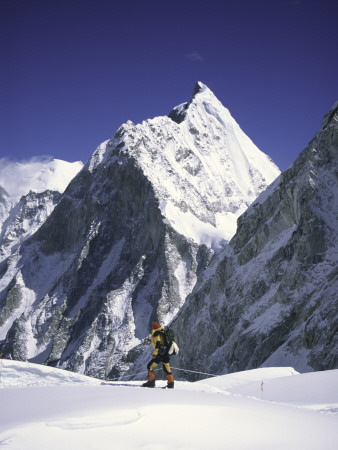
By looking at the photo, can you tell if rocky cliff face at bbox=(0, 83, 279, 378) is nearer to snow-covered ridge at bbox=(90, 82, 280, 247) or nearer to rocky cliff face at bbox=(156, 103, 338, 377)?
snow-covered ridge at bbox=(90, 82, 280, 247)

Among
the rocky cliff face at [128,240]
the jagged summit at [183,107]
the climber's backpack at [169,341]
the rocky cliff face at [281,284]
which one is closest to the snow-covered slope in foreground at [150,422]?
the climber's backpack at [169,341]

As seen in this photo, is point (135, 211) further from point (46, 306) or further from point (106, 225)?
point (46, 306)

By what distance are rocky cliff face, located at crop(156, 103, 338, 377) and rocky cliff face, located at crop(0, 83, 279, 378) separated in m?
35.5

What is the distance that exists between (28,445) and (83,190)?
13016 cm

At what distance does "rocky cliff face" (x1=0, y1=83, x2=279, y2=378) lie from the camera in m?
95.1

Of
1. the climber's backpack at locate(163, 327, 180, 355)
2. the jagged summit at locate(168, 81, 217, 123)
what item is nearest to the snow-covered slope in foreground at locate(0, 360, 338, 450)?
the climber's backpack at locate(163, 327, 180, 355)

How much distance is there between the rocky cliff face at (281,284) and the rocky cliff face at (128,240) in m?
35.5

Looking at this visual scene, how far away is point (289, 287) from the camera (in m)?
40.8

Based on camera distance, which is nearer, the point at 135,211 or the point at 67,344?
the point at 67,344

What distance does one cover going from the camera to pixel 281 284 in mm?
41719

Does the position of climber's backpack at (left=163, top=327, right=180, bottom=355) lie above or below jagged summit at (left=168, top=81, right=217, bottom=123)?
below

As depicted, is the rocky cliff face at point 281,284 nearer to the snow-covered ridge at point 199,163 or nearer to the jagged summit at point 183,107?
the snow-covered ridge at point 199,163

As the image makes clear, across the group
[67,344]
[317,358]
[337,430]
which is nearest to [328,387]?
[337,430]

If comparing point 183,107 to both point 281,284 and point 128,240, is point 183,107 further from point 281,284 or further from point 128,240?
point 281,284
